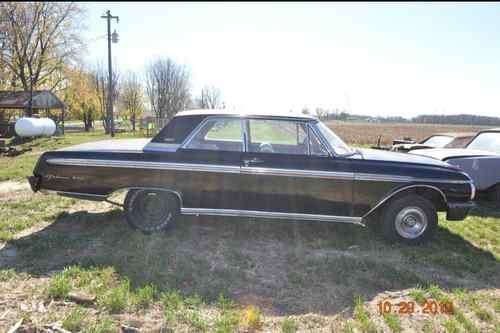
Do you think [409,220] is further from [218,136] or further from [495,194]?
[495,194]

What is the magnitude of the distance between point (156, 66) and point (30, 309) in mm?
37567

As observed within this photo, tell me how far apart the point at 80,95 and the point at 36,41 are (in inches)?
254

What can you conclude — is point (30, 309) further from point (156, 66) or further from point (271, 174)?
point (156, 66)

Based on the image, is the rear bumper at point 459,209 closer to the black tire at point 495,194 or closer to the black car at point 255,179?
the black car at point 255,179

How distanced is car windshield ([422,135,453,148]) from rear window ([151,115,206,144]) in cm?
796

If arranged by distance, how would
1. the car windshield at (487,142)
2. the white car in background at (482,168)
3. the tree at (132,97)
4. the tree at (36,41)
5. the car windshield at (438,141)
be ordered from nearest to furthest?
the white car in background at (482,168) < the car windshield at (487,142) < the car windshield at (438,141) < the tree at (36,41) < the tree at (132,97)

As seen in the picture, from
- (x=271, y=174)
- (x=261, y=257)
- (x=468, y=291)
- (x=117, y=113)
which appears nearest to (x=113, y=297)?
(x=261, y=257)

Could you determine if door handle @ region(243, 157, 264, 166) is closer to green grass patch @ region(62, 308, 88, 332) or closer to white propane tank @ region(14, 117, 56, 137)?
green grass patch @ region(62, 308, 88, 332)

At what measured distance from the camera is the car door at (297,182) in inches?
150

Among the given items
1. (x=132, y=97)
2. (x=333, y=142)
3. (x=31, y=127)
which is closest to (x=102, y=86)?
(x=132, y=97)

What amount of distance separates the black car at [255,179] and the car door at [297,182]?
0.5 inches

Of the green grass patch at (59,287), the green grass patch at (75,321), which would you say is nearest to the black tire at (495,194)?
the green grass patch at (75,321)

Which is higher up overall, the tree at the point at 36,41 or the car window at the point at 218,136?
the tree at the point at 36,41

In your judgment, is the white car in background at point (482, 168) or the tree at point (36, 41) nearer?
the white car in background at point (482, 168)
